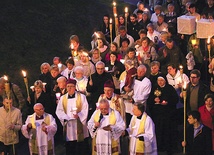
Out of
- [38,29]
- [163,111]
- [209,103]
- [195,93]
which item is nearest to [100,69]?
[163,111]

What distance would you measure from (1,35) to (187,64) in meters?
7.73

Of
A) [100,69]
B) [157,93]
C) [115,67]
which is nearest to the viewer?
[157,93]

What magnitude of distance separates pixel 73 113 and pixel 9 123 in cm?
138

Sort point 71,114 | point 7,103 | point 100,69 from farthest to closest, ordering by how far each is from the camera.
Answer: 1. point 100,69
2. point 71,114
3. point 7,103

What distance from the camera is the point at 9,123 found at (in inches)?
535

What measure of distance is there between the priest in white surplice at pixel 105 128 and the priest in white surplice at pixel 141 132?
0.28 metres

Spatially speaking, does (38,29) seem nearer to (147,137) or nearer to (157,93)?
(157,93)

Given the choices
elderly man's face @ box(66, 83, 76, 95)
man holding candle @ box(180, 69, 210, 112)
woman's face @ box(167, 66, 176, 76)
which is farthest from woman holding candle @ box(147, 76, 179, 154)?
elderly man's face @ box(66, 83, 76, 95)

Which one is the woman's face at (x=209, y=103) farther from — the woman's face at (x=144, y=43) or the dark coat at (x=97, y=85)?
the woman's face at (x=144, y=43)

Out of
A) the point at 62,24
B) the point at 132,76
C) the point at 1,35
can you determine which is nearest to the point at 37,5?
the point at 62,24

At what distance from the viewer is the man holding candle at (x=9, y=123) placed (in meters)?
13.5

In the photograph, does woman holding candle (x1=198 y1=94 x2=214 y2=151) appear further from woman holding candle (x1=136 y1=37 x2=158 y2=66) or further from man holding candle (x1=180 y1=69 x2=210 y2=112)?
woman holding candle (x1=136 y1=37 x2=158 y2=66)

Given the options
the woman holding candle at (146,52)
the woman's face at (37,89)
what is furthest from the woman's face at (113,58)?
the woman's face at (37,89)

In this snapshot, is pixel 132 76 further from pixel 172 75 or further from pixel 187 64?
pixel 187 64
